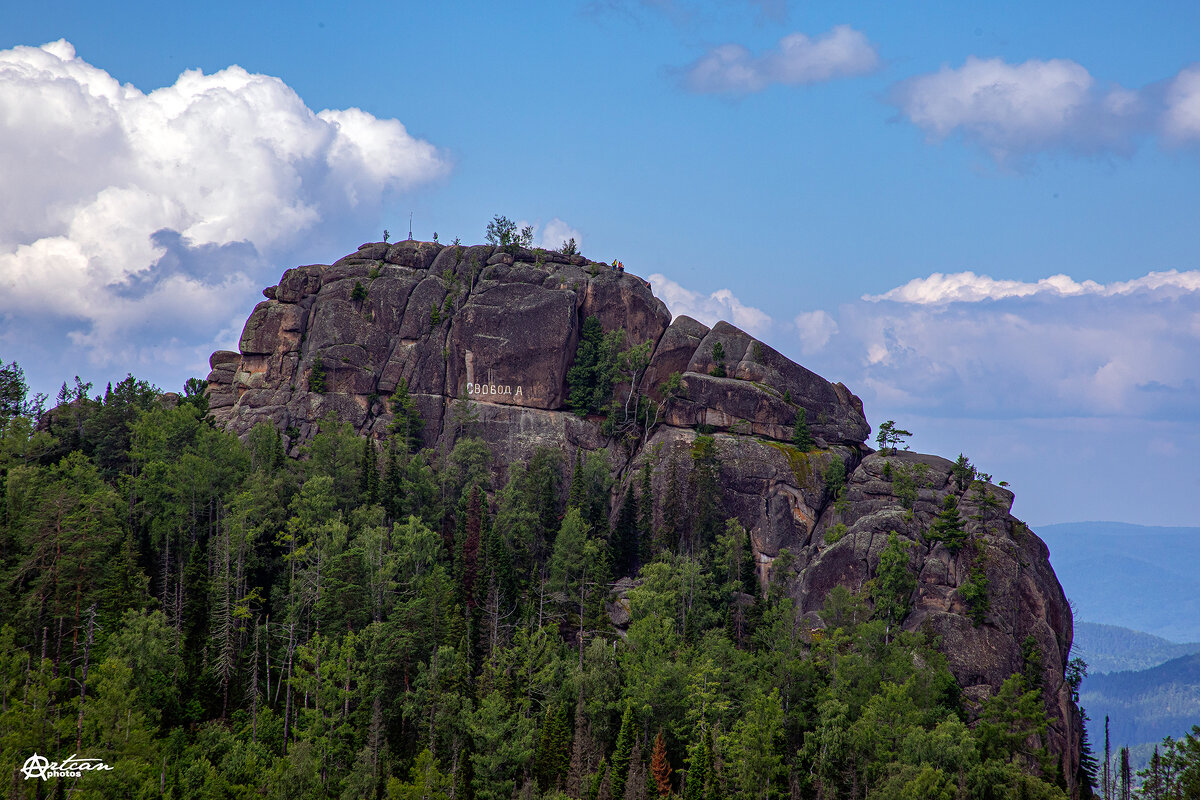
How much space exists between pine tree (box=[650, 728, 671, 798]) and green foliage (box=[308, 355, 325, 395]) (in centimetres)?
Answer: 6335

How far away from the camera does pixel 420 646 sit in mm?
104250

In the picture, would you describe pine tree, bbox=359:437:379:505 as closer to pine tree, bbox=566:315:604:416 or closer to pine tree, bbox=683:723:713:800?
pine tree, bbox=566:315:604:416

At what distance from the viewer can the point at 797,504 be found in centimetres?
12438

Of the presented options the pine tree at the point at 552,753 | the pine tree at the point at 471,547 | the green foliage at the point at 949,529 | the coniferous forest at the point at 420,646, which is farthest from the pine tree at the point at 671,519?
the pine tree at the point at 552,753

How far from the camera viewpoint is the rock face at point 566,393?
117875 mm

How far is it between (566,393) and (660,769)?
180ft

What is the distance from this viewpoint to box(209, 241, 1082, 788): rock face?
11788 centimetres

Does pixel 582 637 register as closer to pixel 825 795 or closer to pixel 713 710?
pixel 713 710

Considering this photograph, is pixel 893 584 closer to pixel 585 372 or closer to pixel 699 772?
pixel 699 772

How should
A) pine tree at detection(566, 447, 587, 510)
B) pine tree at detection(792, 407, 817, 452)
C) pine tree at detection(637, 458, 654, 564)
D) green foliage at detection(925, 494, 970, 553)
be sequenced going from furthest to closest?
pine tree at detection(792, 407, 817, 452), pine tree at detection(637, 458, 654, 564), pine tree at detection(566, 447, 587, 510), green foliage at detection(925, 494, 970, 553)

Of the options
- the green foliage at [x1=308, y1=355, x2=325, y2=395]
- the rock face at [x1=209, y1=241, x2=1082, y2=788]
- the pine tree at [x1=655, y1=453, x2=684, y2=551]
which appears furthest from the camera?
the green foliage at [x1=308, y1=355, x2=325, y2=395]

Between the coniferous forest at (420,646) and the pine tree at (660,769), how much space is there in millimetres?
302

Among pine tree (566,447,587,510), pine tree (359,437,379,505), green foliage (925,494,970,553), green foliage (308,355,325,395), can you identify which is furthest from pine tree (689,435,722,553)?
green foliage (308,355,325,395)

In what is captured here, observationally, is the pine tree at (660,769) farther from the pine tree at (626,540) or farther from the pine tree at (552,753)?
the pine tree at (626,540)
